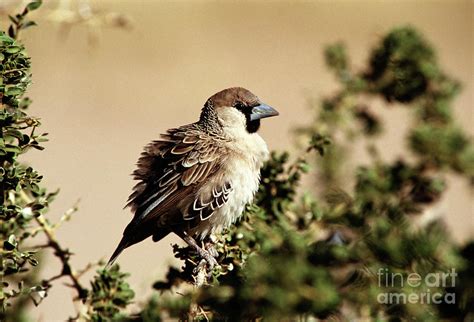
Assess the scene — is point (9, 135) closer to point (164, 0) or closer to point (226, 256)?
point (226, 256)

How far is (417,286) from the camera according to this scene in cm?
190

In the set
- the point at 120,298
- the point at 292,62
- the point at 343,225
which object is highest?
the point at 292,62

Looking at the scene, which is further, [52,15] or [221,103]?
[221,103]

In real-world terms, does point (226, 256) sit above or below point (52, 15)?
below

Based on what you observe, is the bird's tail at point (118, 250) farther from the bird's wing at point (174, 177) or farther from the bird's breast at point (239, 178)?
the bird's breast at point (239, 178)

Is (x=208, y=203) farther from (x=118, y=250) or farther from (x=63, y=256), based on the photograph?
→ (x=63, y=256)

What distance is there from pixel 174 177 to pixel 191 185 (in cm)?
10

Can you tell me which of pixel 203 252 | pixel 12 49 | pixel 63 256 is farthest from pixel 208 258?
pixel 12 49

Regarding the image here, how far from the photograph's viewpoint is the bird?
12.4 feet

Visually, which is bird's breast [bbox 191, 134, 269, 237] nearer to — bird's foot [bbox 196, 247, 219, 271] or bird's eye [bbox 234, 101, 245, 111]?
bird's eye [bbox 234, 101, 245, 111]

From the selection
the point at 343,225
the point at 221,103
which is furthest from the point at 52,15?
the point at 343,225

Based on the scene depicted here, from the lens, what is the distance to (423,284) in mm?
1916

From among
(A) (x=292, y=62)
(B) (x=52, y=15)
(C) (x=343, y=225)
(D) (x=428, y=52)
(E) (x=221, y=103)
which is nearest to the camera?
(C) (x=343, y=225)

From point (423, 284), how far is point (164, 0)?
16135 millimetres
